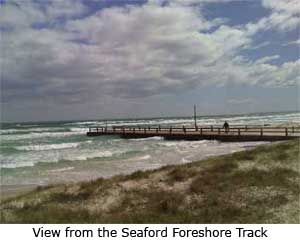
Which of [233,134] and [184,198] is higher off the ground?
[233,134]

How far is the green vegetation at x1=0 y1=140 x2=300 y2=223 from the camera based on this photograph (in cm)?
1050

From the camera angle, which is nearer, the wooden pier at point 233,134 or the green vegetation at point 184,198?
the green vegetation at point 184,198

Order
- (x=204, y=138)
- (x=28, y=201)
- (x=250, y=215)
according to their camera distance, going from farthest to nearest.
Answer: (x=204, y=138) → (x=28, y=201) → (x=250, y=215)

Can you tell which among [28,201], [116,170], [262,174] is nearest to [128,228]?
[28,201]

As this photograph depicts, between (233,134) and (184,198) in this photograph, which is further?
(233,134)

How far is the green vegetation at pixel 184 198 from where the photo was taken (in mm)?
10500

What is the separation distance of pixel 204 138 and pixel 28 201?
3647 centimetres

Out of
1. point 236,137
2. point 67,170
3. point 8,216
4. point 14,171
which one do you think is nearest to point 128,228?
point 8,216

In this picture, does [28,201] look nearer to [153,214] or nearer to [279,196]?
[153,214]

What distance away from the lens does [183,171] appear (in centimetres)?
1599

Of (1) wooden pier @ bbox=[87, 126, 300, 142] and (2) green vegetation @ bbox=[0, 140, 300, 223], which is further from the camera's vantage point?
(1) wooden pier @ bbox=[87, 126, 300, 142]

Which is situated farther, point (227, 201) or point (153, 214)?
point (227, 201)

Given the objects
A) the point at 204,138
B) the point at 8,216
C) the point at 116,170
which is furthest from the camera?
the point at 204,138

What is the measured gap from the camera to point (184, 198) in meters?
12.2
